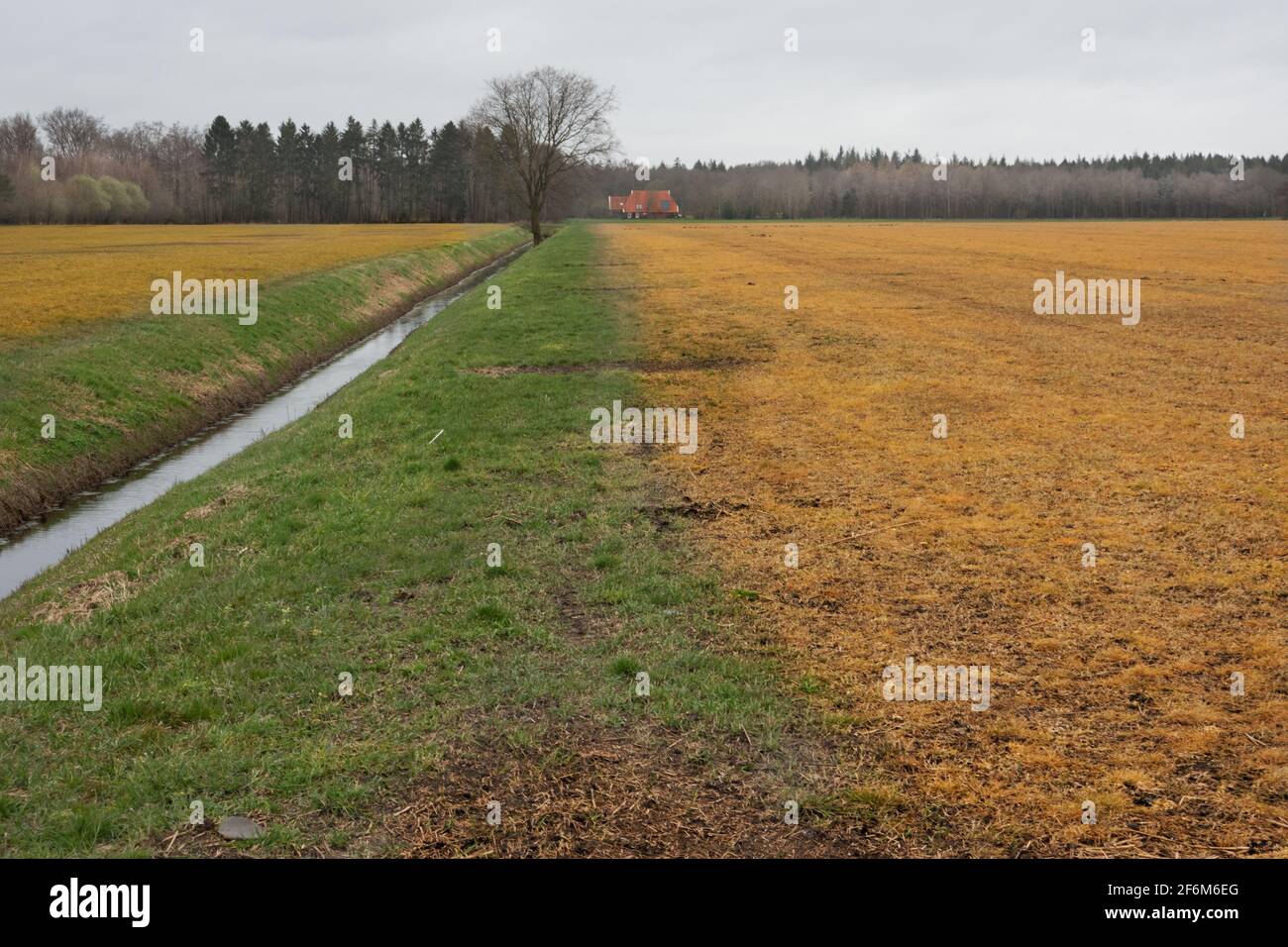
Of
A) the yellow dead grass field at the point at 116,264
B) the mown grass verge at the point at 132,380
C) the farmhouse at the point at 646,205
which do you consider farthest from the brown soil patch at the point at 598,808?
the farmhouse at the point at 646,205

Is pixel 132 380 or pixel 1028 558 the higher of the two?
pixel 132 380

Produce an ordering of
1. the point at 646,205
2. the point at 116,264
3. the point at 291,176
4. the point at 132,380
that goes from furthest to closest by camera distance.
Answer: the point at 646,205 < the point at 291,176 < the point at 116,264 < the point at 132,380

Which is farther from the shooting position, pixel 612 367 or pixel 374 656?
pixel 612 367

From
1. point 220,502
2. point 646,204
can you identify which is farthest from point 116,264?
point 646,204

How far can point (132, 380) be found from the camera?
824 inches

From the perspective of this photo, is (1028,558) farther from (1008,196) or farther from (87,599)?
(1008,196)

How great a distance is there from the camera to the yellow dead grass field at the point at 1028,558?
5664 mm

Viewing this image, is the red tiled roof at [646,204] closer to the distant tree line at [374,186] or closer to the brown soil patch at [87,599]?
the distant tree line at [374,186]

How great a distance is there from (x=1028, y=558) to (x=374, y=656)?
5969mm

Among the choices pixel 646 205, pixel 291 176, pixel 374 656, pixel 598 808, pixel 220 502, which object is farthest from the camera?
pixel 646 205

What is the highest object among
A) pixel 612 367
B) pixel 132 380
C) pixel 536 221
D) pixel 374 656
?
pixel 536 221

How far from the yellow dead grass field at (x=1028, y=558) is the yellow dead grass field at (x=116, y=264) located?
58.3 feet
